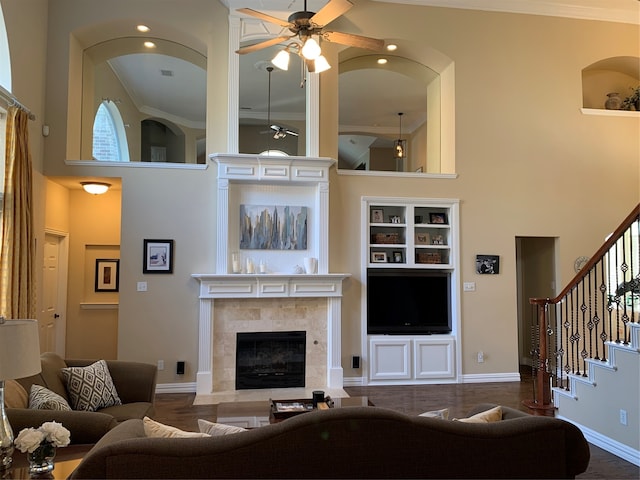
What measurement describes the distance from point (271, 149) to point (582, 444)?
16.1ft

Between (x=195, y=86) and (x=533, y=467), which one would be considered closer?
(x=533, y=467)

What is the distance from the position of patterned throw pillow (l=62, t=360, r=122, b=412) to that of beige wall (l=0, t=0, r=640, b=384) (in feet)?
6.72

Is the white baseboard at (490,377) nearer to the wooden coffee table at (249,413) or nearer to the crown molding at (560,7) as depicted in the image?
the wooden coffee table at (249,413)

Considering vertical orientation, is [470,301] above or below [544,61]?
below

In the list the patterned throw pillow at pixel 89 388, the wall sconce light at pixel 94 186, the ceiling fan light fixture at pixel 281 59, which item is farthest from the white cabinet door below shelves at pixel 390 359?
the wall sconce light at pixel 94 186

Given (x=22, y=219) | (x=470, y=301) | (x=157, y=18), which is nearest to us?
(x=22, y=219)

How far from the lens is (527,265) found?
7.23m

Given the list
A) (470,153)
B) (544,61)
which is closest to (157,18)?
(470,153)

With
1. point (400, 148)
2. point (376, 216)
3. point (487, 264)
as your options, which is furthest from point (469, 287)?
point (400, 148)

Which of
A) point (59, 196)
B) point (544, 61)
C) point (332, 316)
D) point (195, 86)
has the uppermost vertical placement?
point (544, 61)

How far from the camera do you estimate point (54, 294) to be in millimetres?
6203

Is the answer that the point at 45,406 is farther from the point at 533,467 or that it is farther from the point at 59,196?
the point at 59,196

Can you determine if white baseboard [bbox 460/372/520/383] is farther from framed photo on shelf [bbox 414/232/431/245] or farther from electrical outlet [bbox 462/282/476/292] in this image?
framed photo on shelf [bbox 414/232/431/245]

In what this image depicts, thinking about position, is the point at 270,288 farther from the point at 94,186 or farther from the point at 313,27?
the point at 313,27
